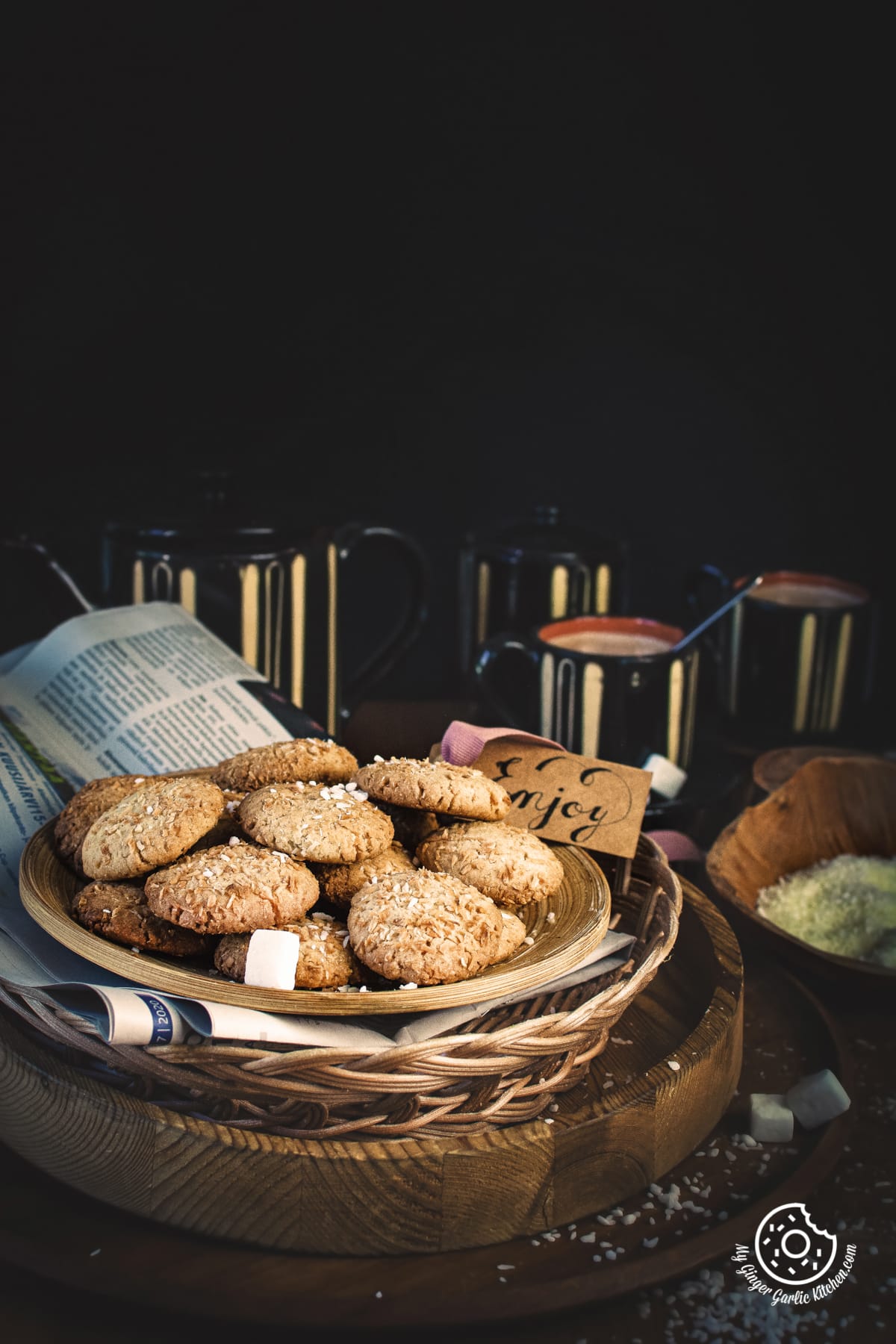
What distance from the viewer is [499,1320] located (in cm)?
62

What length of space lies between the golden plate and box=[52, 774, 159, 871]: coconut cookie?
0.04 ft

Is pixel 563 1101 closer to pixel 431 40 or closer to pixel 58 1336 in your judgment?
pixel 58 1336

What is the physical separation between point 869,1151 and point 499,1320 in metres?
0.29

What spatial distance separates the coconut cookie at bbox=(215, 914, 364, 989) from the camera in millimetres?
677

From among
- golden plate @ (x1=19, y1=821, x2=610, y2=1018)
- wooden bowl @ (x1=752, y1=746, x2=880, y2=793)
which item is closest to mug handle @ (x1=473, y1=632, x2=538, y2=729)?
wooden bowl @ (x1=752, y1=746, x2=880, y2=793)

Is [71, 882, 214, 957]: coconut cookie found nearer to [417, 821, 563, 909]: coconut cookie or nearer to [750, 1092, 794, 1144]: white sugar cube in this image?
[417, 821, 563, 909]: coconut cookie

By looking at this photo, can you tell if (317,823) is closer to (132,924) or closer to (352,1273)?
(132,924)

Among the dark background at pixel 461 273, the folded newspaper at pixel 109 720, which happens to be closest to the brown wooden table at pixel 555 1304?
the folded newspaper at pixel 109 720

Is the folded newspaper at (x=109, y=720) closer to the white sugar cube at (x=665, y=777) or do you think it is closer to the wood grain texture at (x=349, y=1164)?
the wood grain texture at (x=349, y=1164)

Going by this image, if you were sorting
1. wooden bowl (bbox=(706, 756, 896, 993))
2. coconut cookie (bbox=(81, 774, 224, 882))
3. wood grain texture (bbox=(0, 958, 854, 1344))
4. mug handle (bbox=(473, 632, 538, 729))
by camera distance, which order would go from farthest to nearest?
mug handle (bbox=(473, 632, 538, 729)) < wooden bowl (bbox=(706, 756, 896, 993)) < coconut cookie (bbox=(81, 774, 224, 882)) < wood grain texture (bbox=(0, 958, 854, 1344))

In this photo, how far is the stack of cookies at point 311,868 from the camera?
26.8 inches

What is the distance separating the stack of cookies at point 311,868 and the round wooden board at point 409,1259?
110mm

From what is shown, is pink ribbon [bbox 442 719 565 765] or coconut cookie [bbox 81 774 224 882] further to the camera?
pink ribbon [bbox 442 719 565 765]

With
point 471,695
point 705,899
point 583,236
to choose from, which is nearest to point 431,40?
point 583,236
